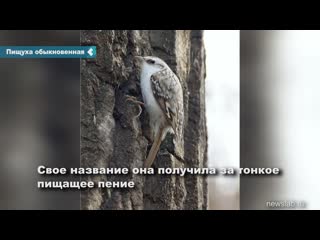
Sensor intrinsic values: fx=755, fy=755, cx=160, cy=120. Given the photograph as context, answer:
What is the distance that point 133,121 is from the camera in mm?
6367

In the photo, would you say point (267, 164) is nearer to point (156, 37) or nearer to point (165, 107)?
point (165, 107)

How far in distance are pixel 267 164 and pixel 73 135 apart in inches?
66.5

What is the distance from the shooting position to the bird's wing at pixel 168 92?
6.36 m

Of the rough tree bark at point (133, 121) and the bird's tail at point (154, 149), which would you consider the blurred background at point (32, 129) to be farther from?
the bird's tail at point (154, 149)

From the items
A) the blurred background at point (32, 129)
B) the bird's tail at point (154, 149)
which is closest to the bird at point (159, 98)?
the bird's tail at point (154, 149)

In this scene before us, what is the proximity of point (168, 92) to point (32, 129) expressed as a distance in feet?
3.94

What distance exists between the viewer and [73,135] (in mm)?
6344

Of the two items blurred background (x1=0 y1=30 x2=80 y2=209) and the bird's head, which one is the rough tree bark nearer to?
the bird's head

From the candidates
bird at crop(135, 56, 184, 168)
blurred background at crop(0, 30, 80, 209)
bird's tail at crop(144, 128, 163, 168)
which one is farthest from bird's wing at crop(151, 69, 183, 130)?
blurred background at crop(0, 30, 80, 209)

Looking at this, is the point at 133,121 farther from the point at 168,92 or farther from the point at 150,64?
the point at 150,64

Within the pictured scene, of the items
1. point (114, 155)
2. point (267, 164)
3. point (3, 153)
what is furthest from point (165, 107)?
point (3, 153)

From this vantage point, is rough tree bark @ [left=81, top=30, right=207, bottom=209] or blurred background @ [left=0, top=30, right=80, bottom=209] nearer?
rough tree bark @ [left=81, top=30, right=207, bottom=209]

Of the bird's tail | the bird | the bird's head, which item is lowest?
the bird's tail

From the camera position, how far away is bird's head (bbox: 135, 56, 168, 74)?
20.9 feet
